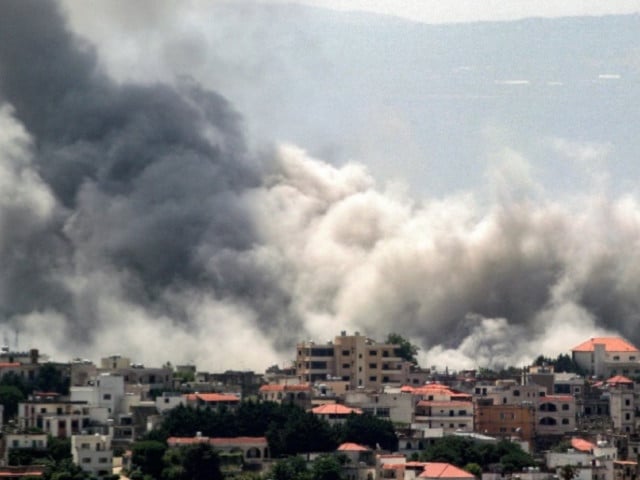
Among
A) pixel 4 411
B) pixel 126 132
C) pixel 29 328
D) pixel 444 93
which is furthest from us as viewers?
pixel 444 93

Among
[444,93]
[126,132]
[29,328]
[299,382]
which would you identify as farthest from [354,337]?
[444,93]

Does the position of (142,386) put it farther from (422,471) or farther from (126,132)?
(126,132)

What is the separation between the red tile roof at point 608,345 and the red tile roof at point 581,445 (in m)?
21.2

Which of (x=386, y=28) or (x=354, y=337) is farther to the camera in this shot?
(x=386, y=28)

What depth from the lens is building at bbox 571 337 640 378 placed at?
12038 centimetres

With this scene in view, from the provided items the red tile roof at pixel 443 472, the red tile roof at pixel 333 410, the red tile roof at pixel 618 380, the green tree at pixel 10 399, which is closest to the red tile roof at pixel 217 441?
the red tile roof at pixel 333 410

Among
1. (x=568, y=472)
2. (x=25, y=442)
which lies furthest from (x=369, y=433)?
(x=25, y=442)

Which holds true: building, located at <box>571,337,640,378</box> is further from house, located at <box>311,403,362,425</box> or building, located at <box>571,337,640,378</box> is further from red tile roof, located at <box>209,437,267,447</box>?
red tile roof, located at <box>209,437,267,447</box>

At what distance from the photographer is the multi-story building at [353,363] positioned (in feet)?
370

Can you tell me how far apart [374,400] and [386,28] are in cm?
7228

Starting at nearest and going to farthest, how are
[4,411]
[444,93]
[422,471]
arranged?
1. [422,471]
2. [4,411]
3. [444,93]

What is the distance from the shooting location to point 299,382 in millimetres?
110625

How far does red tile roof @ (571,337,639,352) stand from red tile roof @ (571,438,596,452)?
21.2m

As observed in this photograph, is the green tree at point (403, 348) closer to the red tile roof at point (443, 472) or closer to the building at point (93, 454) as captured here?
the building at point (93, 454)
